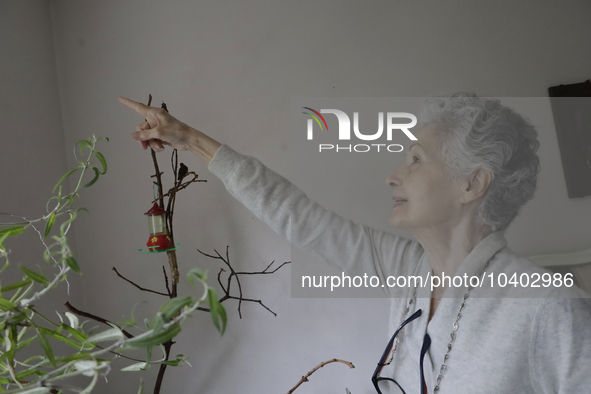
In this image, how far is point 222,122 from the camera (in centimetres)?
112

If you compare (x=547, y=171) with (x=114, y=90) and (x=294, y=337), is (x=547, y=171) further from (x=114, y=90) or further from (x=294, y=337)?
(x=114, y=90)

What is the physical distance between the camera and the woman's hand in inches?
30.9

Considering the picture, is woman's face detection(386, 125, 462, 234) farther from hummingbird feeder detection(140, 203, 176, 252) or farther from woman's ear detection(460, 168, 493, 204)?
hummingbird feeder detection(140, 203, 176, 252)

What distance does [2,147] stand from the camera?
918 mm

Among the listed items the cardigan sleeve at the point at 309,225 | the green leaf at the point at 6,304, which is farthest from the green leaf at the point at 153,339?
the cardigan sleeve at the point at 309,225

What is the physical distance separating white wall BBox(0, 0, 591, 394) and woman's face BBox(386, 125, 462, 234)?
1.03 feet

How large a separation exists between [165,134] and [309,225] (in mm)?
391

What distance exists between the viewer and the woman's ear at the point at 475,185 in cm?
75

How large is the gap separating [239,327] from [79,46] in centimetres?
100


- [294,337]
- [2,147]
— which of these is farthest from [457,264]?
[2,147]

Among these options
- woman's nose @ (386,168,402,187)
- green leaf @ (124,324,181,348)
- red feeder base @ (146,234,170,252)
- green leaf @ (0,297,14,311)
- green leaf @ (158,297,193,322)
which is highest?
woman's nose @ (386,168,402,187)

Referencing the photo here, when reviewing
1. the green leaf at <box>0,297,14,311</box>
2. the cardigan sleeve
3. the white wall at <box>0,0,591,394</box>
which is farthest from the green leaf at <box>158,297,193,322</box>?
the white wall at <box>0,0,591,394</box>

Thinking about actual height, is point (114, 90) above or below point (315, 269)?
above

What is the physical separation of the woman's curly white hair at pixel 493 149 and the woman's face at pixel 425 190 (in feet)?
0.08
